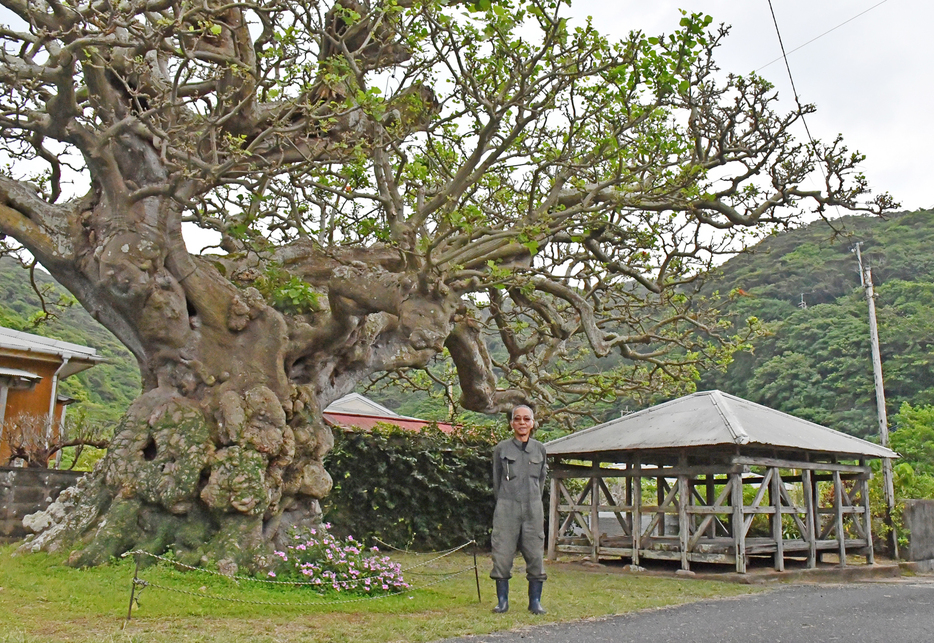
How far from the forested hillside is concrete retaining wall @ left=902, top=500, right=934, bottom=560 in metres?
16.2

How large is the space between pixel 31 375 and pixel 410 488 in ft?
23.9

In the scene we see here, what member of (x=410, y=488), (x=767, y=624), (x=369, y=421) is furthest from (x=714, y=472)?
(x=369, y=421)

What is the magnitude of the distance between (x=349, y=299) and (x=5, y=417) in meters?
8.87

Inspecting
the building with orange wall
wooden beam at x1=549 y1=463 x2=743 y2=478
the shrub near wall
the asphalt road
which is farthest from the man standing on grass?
the building with orange wall

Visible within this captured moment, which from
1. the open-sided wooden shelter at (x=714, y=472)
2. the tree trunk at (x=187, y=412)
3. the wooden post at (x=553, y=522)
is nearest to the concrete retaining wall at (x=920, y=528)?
the open-sided wooden shelter at (x=714, y=472)

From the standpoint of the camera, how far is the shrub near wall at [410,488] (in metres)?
12.7

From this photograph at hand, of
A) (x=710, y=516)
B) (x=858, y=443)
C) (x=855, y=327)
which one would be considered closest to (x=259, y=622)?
(x=710, y=516)

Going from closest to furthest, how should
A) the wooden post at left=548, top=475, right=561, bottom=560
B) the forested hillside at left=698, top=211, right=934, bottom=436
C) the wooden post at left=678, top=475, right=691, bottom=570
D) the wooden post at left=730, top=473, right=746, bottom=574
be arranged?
the wooden post at left=730, top=473, right=746, bottom=574 < the wooden post at left=678, top=475, right=691, bottom=570 < the wooden post at left=548, top=475, right=561, bottom=560 < the forested hillside at left=698, top=211, right=934, bottom=436

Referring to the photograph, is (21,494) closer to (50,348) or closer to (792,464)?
(50,348)

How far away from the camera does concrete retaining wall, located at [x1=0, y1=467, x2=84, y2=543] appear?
9.45m

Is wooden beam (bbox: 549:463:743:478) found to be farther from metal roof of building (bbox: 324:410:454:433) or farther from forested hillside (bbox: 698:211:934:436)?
forested hillside (bbox: 698:211:934:436)

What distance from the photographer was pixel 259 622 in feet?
19.8

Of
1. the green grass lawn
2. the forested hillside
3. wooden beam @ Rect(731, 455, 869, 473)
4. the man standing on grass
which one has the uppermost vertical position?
the forested hillside

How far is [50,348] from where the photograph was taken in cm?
1412
